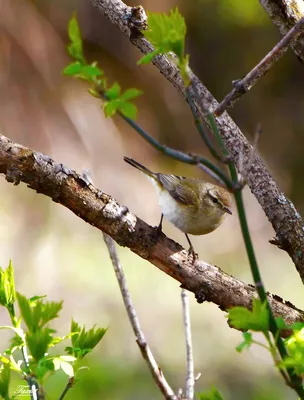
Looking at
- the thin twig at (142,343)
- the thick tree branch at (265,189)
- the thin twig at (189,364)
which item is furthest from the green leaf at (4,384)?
the thick tree branch at (265,189)

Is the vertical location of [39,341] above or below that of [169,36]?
below

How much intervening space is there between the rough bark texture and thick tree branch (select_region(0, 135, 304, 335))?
0.56 m

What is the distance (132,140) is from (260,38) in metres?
1.46

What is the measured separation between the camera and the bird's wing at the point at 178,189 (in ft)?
8.70

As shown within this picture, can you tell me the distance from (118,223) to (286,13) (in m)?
0.61

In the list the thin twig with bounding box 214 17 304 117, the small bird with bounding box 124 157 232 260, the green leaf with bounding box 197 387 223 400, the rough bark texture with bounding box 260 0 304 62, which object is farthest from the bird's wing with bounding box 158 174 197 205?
the green leaf with bounding box 197 387 223 400

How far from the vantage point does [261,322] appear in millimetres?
697

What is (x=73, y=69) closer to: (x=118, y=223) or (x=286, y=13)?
(x=118, y=223)

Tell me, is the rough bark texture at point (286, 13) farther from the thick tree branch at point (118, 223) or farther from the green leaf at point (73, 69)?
the green leaf at point (73, 69)

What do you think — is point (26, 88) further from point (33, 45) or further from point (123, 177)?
point (123, 177)

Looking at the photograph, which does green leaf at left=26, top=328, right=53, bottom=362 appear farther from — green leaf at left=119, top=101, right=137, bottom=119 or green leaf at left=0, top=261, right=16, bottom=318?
green leaf at left=119, top=101, right=137, bottom=119

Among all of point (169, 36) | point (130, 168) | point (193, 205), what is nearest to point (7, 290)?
point (169, 36)

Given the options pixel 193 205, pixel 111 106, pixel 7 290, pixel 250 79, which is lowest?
pixel 7 290

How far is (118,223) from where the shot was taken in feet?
4.64
